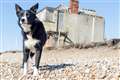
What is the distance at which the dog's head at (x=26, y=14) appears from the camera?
366 inches

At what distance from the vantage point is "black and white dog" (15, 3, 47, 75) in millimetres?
9383

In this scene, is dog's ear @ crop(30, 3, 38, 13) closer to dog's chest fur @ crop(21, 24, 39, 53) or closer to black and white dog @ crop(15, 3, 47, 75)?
black and white dog @ crop(15, 3, 47, 75)

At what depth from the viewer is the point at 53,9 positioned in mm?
33469

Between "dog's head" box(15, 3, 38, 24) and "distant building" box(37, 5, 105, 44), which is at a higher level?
"dog's head" box(15, 3, 38, 24)

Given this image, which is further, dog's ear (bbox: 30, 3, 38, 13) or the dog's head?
dog's ear (bbox: 30, 3, 38, 13)

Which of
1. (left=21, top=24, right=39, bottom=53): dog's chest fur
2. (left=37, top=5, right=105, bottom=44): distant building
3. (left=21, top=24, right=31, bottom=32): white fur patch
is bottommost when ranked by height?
(left=37, top=5, right=105, bottom=44): distant building

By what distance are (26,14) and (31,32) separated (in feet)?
1.77

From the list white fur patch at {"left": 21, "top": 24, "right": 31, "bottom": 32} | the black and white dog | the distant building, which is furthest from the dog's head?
the distant building

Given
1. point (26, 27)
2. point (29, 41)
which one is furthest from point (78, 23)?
point (26, 27)

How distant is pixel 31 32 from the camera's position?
9625 millimetres

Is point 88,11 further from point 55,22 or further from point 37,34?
point 37,34

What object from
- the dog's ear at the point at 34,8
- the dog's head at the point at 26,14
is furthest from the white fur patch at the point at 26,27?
the dog's ear at the point at 34,8

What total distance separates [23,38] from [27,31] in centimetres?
33

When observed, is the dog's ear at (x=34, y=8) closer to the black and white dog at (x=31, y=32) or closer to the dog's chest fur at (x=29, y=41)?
the black and white dog at (x=31, y=32)
